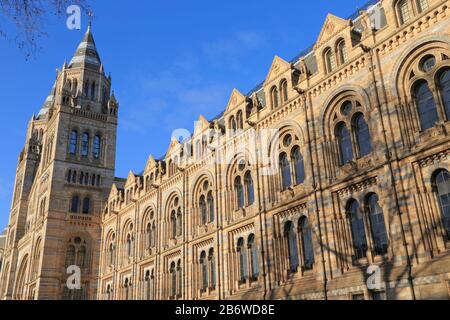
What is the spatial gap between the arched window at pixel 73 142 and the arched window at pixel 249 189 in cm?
3330

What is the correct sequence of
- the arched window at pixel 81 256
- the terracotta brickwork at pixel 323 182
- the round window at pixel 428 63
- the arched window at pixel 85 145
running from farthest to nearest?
the arched window at pixel 85 145, the arched window at pixel 81 256, the round window at pixel 428 63, the terracotta brickwork at pixel 323 182

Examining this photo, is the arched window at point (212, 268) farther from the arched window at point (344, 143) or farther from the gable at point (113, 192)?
the gable at point (113, 192)

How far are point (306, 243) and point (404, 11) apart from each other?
13109 millimetres

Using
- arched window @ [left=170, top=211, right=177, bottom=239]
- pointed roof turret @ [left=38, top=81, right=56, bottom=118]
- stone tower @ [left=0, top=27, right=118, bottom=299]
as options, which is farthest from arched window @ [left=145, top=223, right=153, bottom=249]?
pointed roof turret @ [left=38, top=81, right=56, bottom=118]

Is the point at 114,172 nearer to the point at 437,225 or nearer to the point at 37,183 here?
the point at 37,183

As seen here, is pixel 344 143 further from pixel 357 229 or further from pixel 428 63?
pixel 428 63

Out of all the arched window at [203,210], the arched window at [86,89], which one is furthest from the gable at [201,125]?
the arched window at [86,89]

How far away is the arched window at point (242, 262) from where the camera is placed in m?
30.3

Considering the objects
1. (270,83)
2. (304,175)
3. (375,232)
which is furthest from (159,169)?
(375,232)

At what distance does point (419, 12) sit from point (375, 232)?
1060 centimetres

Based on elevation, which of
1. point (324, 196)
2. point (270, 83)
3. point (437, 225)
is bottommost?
point (437, 225)

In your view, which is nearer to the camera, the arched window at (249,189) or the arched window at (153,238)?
the arched window at (249,189)

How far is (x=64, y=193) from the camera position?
55.2 meters

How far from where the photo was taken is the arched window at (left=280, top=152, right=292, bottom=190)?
2827 centimetres
